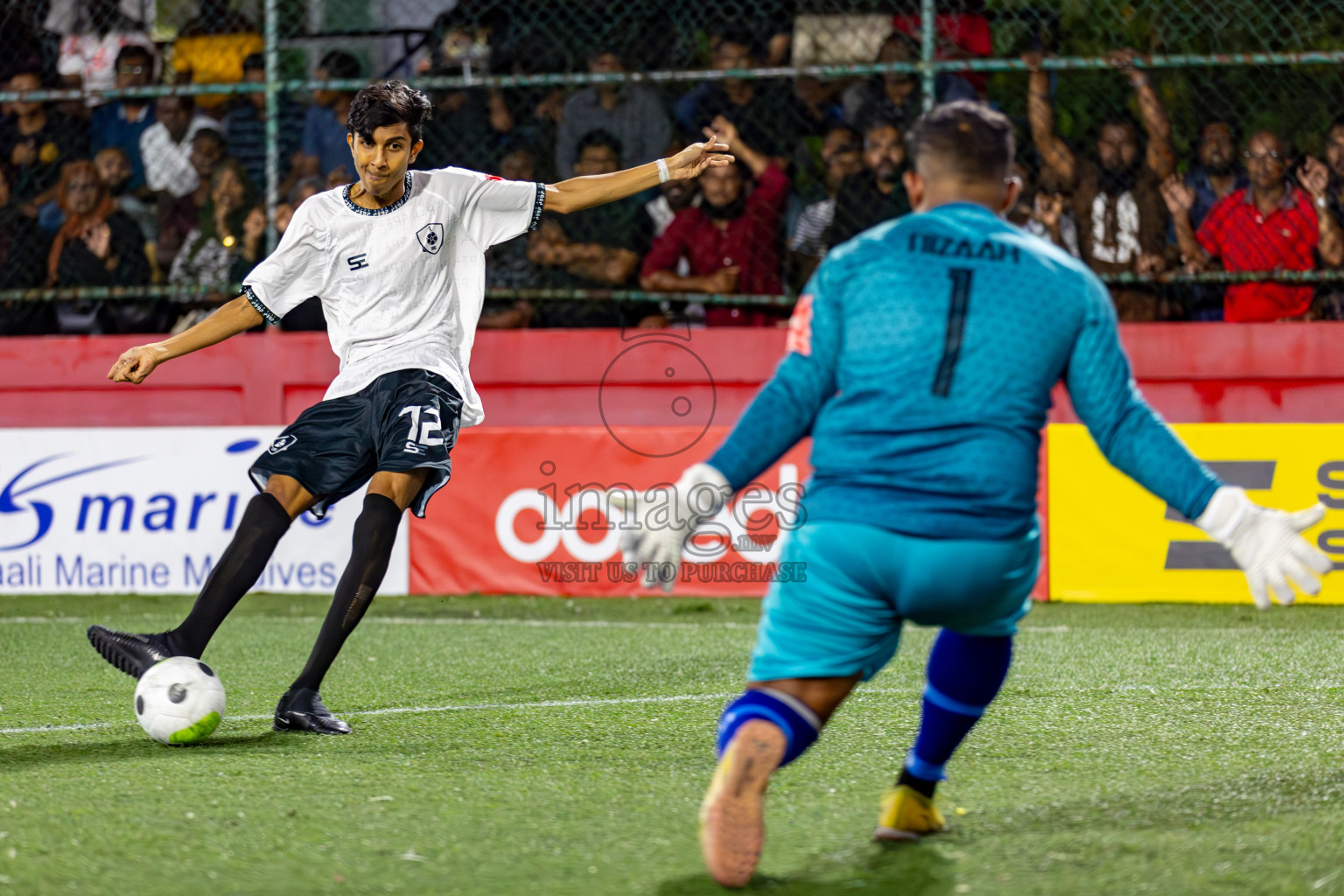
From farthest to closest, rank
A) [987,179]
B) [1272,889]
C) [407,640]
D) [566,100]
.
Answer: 1. [566,100]
2. [407,640]
3. [987,179]
4. [1272,889]

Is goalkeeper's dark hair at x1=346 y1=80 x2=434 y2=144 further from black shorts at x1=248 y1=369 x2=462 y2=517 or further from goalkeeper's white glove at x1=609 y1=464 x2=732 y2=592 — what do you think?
goalkeeper's white glove at x1=609 y1=464 x2=732 y2=592

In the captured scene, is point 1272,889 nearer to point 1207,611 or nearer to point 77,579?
point 1207,611

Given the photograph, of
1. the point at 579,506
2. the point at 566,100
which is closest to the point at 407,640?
the point at 579,506

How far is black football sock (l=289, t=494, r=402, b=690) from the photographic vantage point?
4.45 metres

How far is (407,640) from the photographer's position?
693cm

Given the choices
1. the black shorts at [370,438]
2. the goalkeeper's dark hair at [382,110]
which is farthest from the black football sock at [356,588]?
the goalkeeper's dark hair at [382,110]

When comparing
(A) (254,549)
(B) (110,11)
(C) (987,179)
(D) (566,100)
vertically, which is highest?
(B) (110,11)

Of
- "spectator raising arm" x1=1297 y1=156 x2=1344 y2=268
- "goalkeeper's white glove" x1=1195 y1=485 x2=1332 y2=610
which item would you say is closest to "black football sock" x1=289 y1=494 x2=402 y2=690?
"goalkeeper's white glove" x1=1195 y1=485 x2=1332 y2=610

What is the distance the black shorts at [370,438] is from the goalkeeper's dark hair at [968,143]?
2.07 m

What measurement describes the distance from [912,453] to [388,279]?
94.8 inches

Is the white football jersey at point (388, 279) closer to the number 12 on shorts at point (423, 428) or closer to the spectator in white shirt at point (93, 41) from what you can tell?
the number 12 on shorts at point (423, 428)

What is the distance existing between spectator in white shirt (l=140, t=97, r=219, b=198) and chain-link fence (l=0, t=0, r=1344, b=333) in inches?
0.7

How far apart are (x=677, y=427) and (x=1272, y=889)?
6212 mm

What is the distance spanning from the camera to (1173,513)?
7.93 meters
